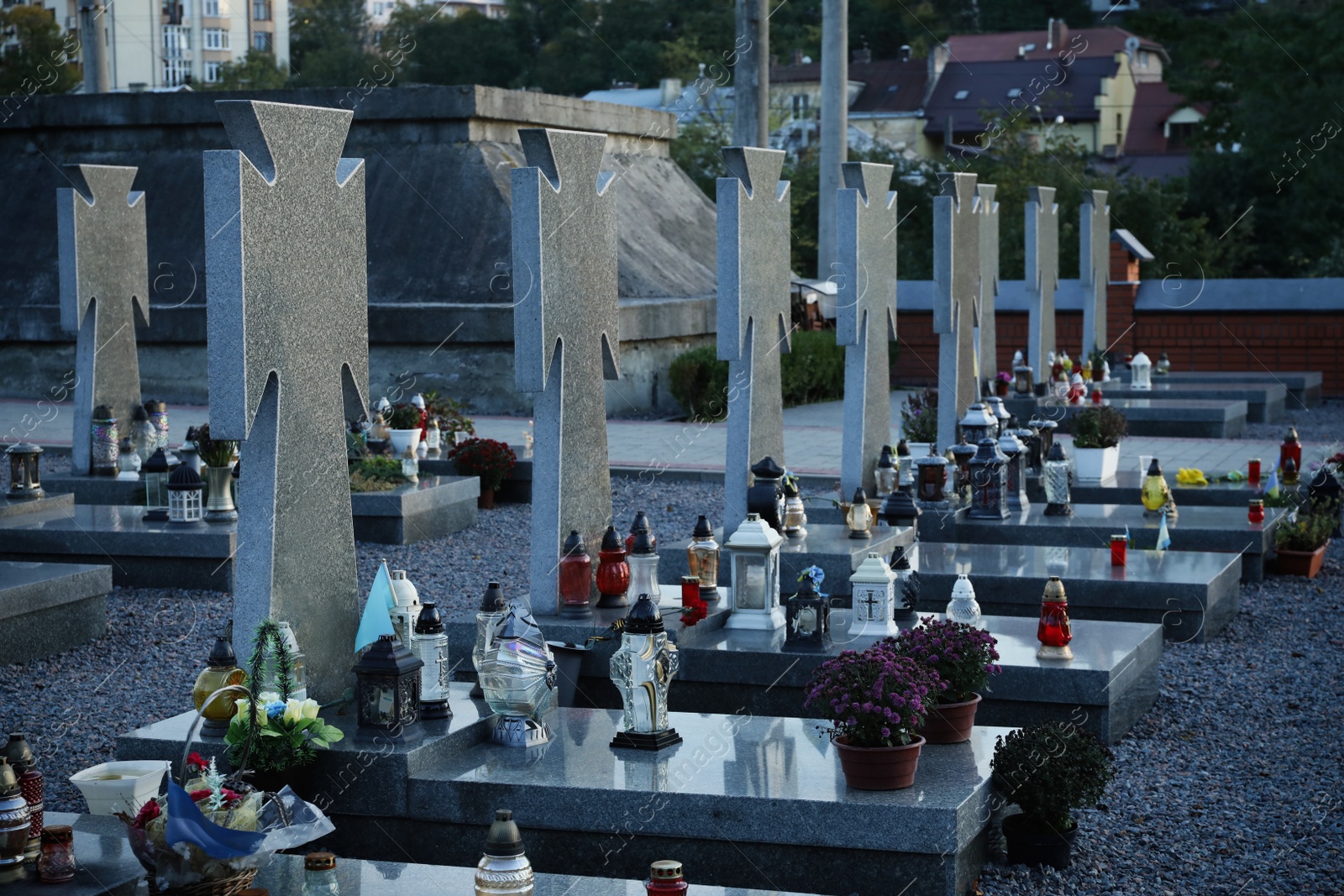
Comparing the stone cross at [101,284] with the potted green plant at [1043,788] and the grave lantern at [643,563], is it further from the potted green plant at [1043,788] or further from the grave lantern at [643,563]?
the potted green plant at [1043,788]

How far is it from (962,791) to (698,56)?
46270mm

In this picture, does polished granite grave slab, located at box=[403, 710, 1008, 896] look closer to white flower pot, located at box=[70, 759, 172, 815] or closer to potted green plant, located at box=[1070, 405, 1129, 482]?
white flower pot, located at box=[70, 759, 172, 815]

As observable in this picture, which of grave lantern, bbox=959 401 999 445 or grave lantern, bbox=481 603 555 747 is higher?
grave lantern, bbox=959 401 999 445

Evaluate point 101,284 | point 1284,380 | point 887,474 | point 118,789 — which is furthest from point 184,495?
point 1284,380

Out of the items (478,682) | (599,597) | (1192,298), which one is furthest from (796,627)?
(1192,298)

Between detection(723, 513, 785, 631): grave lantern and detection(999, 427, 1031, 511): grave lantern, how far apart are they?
3931mm

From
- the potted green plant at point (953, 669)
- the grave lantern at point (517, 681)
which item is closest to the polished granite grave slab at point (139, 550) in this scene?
the grave lantern at point (517, 681)

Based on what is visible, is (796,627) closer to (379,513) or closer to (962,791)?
(962,791)

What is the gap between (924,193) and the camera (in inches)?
1457

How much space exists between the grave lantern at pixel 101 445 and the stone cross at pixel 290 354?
6.81 metres

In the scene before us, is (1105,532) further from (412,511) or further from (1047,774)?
(1047,774)

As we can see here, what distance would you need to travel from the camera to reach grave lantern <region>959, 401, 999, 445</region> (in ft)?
38.1

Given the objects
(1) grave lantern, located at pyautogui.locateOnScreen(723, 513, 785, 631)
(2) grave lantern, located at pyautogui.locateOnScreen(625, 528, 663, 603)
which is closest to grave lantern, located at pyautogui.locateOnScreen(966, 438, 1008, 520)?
(1) grave lantern, located at pyautogui.locateOnScreen(723, 513, 785, 631)

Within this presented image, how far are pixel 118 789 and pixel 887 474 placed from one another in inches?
265
